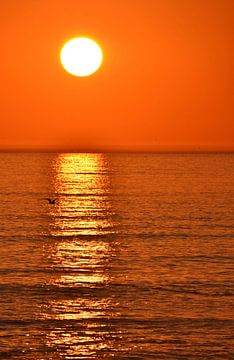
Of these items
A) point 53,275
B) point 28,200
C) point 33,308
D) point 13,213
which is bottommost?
point 33,308

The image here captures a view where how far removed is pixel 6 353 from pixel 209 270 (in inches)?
797

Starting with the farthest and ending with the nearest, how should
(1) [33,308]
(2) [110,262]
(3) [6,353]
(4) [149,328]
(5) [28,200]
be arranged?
(5) [28,200] → (2) [110,262] → (1) [33,308] → (4) [149,328] → (3) [6,353]

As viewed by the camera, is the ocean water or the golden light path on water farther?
the golden light path on water

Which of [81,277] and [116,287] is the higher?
[81,277]

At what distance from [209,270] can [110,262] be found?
6888 mm

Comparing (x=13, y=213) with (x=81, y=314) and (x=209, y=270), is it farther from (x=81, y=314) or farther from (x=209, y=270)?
(x=81, y=314)

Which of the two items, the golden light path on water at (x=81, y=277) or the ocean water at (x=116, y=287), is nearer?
the ocean water at (x=116, y=287)

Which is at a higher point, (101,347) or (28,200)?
(28,200)

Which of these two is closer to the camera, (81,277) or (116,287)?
(116,287)

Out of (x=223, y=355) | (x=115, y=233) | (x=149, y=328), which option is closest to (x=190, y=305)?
(x=149, y=328)

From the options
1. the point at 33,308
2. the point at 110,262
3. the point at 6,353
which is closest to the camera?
the point at 6,353

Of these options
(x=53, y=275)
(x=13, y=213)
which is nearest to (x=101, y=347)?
(x=53, y=275)

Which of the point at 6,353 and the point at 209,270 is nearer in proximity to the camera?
the point at 6,353

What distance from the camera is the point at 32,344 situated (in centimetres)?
3462
